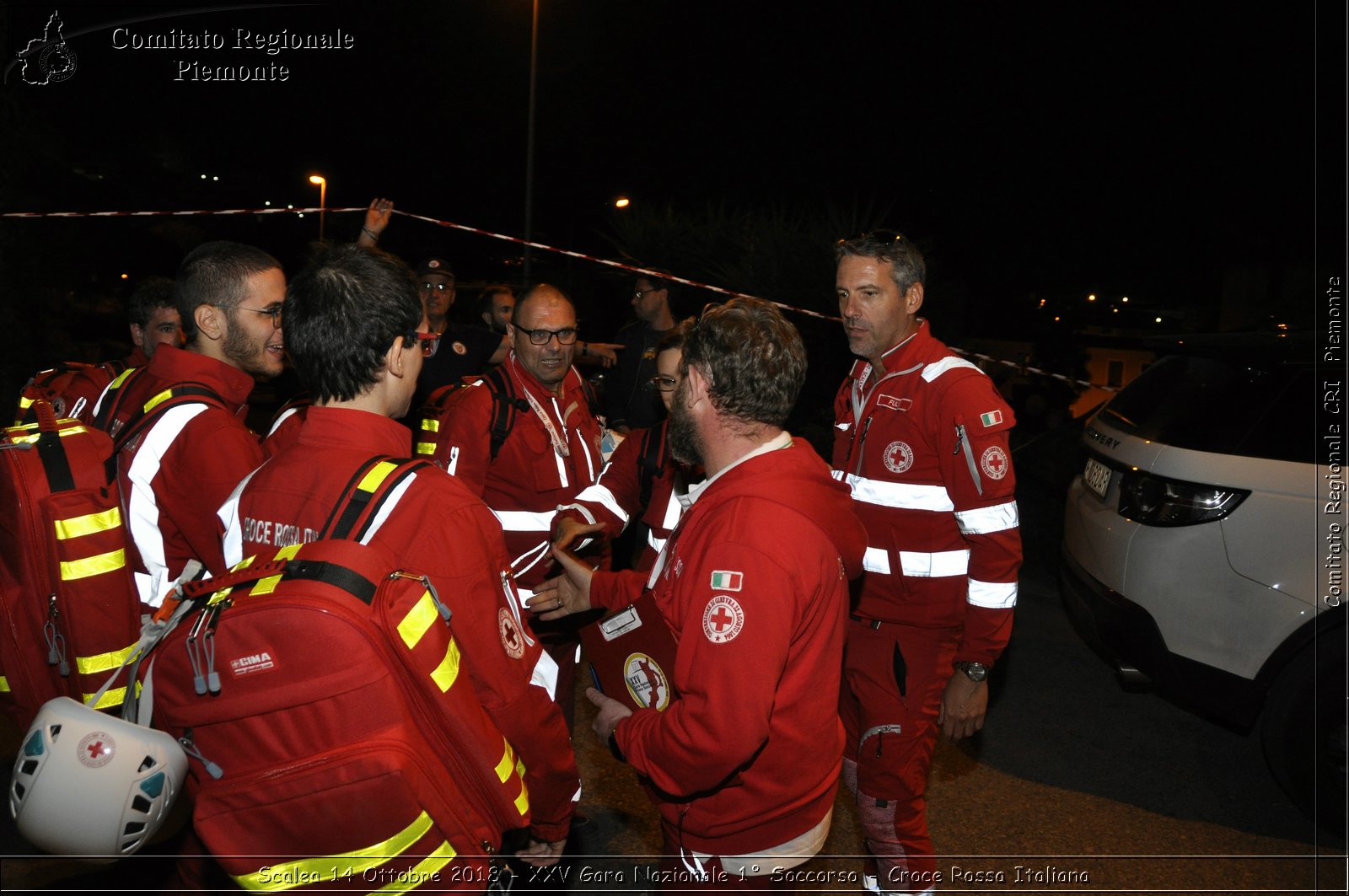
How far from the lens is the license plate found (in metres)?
4.77

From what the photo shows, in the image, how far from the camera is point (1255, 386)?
425cm

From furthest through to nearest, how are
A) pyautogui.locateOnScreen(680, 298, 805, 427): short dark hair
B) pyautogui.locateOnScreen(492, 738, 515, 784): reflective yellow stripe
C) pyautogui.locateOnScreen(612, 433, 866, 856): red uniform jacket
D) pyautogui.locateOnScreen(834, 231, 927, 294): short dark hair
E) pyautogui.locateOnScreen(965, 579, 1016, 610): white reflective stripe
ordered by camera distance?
pyautogui.locateOnScreen(834, 231, 927, 294): short dark hair < pyautogui.locateOnScreen(965, 579, 1016, 610): white reflective stripe < pyautogui.locateOnScreen(680, 298, 805, 427): short dark hair < pyautogui.locateOnScreen(612, 433, 866, 856): red uniform jacket < pyautogui.locateOnScreen(492, 738, 515, 784): reflective yellow stripe

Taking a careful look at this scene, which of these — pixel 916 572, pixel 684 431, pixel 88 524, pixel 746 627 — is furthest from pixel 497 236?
pixel 746 627

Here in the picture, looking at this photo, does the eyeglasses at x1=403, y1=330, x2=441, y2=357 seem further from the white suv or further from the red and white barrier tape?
the white suv

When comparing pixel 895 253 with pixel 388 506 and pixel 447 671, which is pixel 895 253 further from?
pixel 447 671

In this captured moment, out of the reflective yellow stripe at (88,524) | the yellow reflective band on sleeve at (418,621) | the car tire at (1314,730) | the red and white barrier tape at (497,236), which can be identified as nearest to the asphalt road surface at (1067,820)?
the car tire at (1314,730)

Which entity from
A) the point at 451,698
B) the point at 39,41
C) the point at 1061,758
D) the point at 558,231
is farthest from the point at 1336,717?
the point at 558,231

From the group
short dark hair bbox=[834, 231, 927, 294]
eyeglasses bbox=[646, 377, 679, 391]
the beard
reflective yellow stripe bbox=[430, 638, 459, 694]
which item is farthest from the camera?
eyeglasses bbox=[646, 377, 679, 391]

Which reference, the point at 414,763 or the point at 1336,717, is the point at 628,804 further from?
the point at 1336,717

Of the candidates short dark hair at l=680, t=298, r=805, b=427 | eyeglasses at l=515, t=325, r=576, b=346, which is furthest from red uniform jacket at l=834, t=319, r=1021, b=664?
eyeglasses at l=515, t=325, r=576, b=346

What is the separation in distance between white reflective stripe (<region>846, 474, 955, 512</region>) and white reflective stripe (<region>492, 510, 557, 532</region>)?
4.77 feet

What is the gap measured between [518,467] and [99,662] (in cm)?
189

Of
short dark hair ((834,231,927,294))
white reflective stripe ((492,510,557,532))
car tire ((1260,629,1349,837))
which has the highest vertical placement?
short dark hair ((834,231,927,294))

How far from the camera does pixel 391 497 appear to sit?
1771 millimetres
